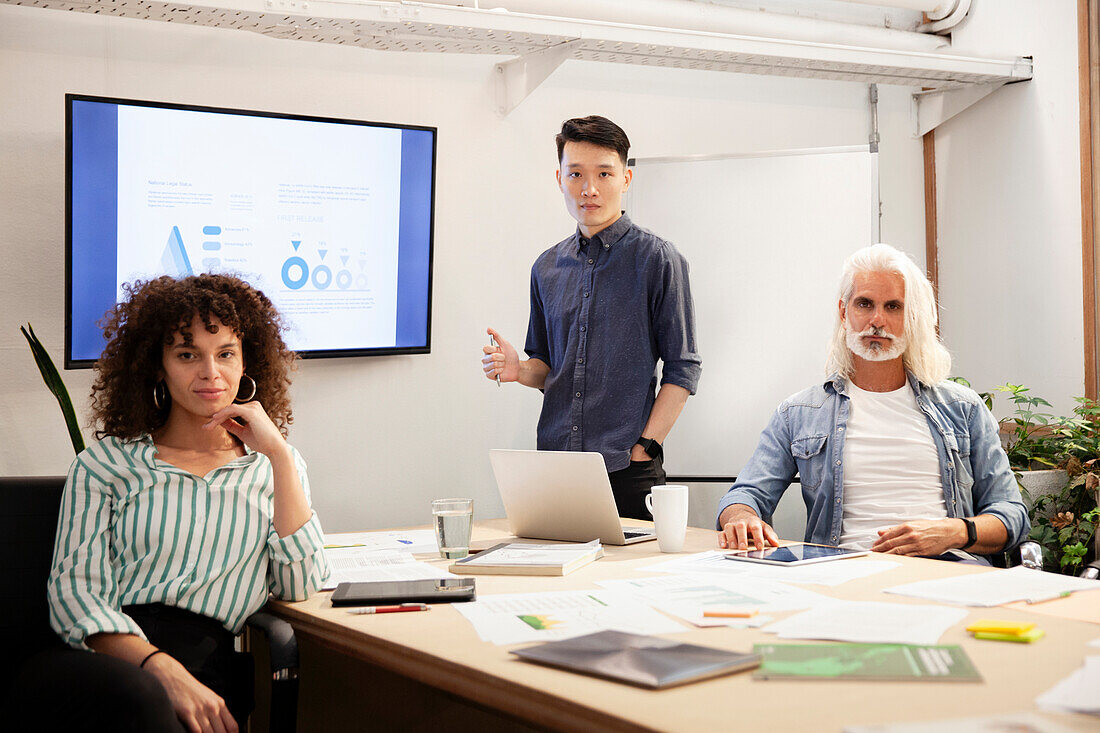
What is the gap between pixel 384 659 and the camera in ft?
4.54

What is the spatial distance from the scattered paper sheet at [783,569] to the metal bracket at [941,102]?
2.81 m

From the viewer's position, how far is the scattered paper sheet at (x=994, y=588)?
5.07 feet

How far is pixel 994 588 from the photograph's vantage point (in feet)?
5.34

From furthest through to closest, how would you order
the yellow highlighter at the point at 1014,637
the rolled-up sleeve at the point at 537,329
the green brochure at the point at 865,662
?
the rolled-up sleeve at the point at 537,329
the yellow highlighter at the point at 1014,637
the green brochure at the point at 865,662

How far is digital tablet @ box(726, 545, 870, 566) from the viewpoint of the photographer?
1.89m

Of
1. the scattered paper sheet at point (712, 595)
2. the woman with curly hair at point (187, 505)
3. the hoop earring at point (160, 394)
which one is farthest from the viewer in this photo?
the hoop earring at point (160, 394)

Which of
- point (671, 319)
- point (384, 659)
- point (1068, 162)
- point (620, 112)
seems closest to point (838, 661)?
point (384, 659)

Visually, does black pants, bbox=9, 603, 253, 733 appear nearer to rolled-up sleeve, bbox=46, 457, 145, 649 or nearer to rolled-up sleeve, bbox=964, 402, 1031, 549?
rolled-up sleeve, bbox=46, 457, 145, 649

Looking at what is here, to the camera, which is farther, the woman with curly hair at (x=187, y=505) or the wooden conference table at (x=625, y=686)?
the woman with curly hair at (x=187, y=505)

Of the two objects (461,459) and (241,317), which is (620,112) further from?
(241,317)

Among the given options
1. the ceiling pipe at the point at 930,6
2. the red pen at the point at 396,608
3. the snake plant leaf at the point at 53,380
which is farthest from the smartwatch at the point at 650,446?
the ceiling pipe at the point at 930,6

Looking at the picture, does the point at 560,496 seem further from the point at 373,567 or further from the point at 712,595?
the point at 712,595

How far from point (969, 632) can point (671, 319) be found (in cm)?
163

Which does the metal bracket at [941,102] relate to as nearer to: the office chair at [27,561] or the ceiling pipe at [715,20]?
the ceiling pipe at [715,20]
